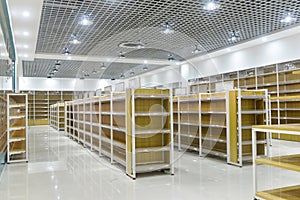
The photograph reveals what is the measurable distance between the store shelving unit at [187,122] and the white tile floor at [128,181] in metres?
1.05

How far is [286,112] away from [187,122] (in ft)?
13.1

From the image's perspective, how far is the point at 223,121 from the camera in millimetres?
6133

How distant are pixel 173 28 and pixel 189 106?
2866 millimetres

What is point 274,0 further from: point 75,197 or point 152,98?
point 75,197

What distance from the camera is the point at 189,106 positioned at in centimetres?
740

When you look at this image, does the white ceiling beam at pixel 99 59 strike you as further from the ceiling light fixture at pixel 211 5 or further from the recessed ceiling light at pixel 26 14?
the ceiling light fixture at pixel 211 5

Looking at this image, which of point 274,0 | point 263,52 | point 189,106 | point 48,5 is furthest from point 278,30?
point 48,5

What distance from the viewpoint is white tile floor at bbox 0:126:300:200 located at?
3.81 metres

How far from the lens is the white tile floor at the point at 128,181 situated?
150 inches

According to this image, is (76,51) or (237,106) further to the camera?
(76,51)

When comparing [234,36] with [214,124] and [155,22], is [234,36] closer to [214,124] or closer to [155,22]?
[155,22]

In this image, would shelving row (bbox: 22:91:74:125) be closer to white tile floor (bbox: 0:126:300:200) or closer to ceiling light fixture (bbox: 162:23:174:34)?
ceiling light fixture (bbox: 162:23:174:34)

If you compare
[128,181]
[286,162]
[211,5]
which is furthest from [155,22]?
[286,162]

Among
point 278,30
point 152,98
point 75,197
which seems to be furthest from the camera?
point 278,30
